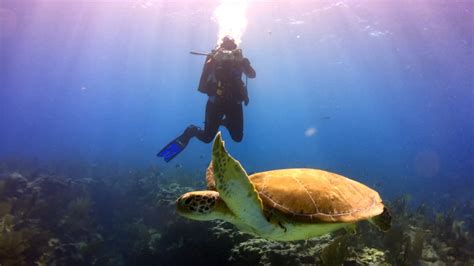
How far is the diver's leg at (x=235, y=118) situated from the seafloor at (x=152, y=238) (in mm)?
2612

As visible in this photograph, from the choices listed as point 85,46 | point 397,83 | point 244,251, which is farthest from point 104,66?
point 244,251

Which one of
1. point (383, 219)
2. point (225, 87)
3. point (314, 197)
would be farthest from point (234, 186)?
point (225, 87)

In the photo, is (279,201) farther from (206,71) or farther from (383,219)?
(206,71)

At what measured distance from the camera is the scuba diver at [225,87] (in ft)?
28.7

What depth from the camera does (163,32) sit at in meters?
31.6

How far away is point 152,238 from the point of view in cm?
795

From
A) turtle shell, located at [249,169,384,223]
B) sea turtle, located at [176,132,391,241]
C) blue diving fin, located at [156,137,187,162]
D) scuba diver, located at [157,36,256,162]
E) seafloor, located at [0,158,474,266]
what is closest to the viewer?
sea turtle, located at [176,132,391,241]

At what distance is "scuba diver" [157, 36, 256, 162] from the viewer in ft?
28.7

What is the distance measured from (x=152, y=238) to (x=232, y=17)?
23.9m

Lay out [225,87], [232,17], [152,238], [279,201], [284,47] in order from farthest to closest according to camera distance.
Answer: [284,47], [232,17], [225,87], [152,238], [279,201]

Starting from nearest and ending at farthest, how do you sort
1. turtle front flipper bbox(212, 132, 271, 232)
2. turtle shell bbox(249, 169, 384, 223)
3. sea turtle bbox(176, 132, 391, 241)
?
turtle front flipper bbox(212, 132, 271, 232), sea turtle bbox(176, 132, 391, 241), turtle shell bbox(249, 169, 384, 223)

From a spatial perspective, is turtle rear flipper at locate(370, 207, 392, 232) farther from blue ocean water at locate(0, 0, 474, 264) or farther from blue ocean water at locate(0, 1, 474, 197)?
blue ocean water at locate(0, 1, 474, 197)

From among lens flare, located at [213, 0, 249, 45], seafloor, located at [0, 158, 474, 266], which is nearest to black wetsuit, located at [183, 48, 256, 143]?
seafloor, located at [0, 158, 474, 266]

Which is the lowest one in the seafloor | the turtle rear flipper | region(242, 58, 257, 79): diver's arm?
the seafloor
